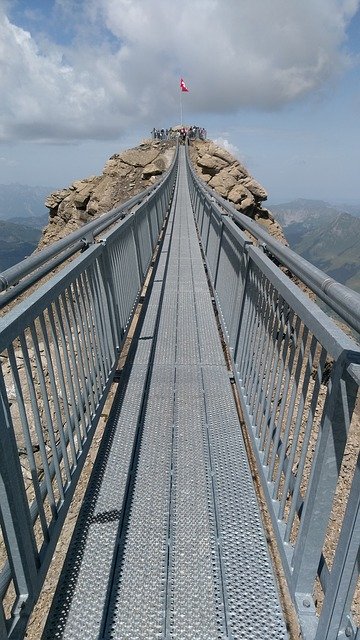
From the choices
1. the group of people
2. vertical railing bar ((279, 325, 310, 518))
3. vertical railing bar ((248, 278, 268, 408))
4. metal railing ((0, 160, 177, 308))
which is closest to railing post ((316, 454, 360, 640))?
vertical railing bar ((279, 325, 310, 518))

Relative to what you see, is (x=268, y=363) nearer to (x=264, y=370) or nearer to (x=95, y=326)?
(x=264, y=370)

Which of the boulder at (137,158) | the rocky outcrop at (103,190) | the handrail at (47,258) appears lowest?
the rocky outcrop at (103,190)

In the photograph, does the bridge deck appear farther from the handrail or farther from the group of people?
the group of people

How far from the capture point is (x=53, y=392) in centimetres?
288

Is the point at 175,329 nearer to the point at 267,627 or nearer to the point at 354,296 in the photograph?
the point at 267,627

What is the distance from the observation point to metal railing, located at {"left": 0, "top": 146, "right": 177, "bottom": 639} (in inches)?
87.1

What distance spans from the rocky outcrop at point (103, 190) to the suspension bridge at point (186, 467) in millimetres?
21606

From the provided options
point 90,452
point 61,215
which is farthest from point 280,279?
point 61,215

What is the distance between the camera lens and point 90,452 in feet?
13.8

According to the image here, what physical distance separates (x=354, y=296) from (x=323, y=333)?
335 mm

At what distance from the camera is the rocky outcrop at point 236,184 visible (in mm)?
24672

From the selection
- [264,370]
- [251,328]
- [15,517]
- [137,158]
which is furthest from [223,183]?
[15,517]

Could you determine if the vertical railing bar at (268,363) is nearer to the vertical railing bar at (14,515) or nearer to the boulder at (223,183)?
the vertical railing bar at (14,515)

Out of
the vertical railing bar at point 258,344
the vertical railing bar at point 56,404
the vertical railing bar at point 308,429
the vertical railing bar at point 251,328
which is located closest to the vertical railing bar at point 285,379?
the vertical railing bar at point 308,429
